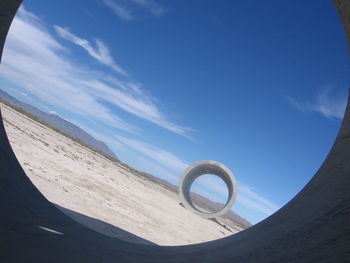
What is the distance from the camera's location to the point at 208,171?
17.5 meters

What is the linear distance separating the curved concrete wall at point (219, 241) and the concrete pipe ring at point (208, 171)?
11.8 meters

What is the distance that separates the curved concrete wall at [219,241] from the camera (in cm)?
211

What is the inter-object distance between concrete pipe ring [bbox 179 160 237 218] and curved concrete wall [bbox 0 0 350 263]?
A: 1185cm

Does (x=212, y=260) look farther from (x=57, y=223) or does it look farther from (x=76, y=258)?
(x=57, y=223)

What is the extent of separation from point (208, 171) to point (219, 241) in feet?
45.7

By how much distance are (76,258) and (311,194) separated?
2.04 meters

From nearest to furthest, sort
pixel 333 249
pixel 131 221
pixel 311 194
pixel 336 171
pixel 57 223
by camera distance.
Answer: pixel 333 249, pixel 336 171, pixel 311 194, pixel 57 223, pixel 131 221

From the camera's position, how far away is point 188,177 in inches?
652

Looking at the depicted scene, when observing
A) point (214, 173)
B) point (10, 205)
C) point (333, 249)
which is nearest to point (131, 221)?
point (10, 205)

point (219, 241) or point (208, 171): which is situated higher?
point (208, 171)

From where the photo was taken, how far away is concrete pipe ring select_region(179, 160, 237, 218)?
50.5ft

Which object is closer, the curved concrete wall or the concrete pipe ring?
the curved concrete wall

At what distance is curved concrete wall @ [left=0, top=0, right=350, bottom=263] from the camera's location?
2.11 m

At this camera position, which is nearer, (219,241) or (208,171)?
(219,241)
